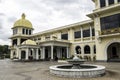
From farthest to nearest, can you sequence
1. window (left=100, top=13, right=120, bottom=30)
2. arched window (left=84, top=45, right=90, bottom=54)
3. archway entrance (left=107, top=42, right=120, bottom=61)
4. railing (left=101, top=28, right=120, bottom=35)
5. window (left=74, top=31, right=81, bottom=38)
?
window (left=74, top=31, right=81, bottom=38), arched window (left=84, top=45, right=90, bottom=54), archway entrance (left=107, top=42, right=120, bottom=61), window (left=100, top=13, right=120, bottom=30), railing (left=101, top=28, right=120, bottom=35)

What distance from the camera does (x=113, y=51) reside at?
74.8ft

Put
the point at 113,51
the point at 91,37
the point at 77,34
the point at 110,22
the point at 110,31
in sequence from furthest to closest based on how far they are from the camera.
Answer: the point at 77,34, the point at 91,37, the point at 113,51, the point at 110,22, the point at 110,31

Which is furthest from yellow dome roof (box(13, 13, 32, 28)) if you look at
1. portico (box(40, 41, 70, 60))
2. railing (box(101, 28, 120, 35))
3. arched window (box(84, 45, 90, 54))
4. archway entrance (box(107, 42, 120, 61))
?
archway entrance (box(107, 42, 120, 61))

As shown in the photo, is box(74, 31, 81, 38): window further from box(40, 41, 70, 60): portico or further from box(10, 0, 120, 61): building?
box(40, 41, 70, 60): portico

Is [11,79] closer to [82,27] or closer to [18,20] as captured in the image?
[82,27]

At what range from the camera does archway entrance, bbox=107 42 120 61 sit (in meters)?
21.9

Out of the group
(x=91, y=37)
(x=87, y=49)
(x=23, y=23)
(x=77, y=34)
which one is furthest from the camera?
(x=23, y=23)

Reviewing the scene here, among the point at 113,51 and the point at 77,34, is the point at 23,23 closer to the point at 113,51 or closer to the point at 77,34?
the point at 77,34

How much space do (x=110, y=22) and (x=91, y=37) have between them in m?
6.08

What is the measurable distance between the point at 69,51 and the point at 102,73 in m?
21.7

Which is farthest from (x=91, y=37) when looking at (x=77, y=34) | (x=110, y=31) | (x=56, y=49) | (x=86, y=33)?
(x=56, y=49)

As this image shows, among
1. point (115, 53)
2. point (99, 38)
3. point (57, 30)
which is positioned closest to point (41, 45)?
point (57, 30)

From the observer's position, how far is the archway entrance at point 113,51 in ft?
71.8

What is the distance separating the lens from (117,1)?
2030 cm
